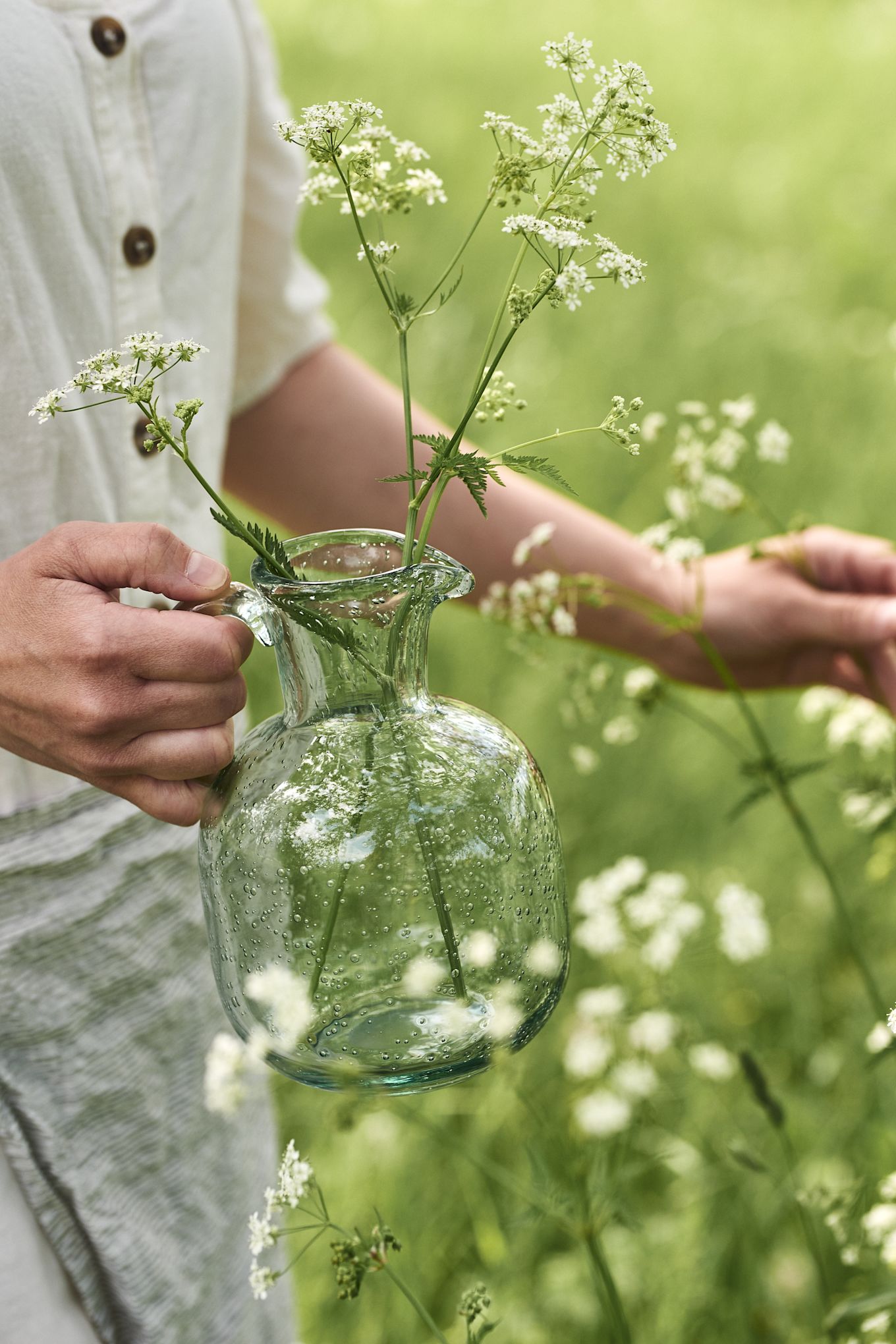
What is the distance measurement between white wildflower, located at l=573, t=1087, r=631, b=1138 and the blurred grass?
0.04 metres

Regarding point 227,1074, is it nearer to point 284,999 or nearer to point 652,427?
point 284,999

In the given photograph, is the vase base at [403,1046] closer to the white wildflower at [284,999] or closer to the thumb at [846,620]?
the white wildflower at [284,999]

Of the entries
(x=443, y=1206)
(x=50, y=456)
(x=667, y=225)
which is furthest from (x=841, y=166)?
(x=50, y=456)

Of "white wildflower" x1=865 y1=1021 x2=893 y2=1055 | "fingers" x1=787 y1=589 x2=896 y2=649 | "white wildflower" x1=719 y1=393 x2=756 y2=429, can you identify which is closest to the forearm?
"fingers" x1=787 y1=589 x2=896 y2=649

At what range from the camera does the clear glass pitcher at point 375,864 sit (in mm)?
662

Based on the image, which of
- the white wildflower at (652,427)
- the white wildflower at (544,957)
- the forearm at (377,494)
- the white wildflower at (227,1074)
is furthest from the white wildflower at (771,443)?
the white wildflower at (227,1074)

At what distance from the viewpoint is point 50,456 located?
92 cm

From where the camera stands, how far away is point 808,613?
1169mm

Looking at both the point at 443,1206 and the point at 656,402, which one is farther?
the point at 656,402

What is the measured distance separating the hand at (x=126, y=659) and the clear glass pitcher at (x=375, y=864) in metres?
0.03

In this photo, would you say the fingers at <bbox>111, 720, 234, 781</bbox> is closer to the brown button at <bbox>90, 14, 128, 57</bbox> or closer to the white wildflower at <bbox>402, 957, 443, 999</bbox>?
the white wildflower at <bbox>402, 957, 443, 999</bbox>

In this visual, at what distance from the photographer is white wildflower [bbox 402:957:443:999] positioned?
67 cm

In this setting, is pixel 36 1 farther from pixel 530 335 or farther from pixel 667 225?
pixel 667 225

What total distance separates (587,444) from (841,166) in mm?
1581
